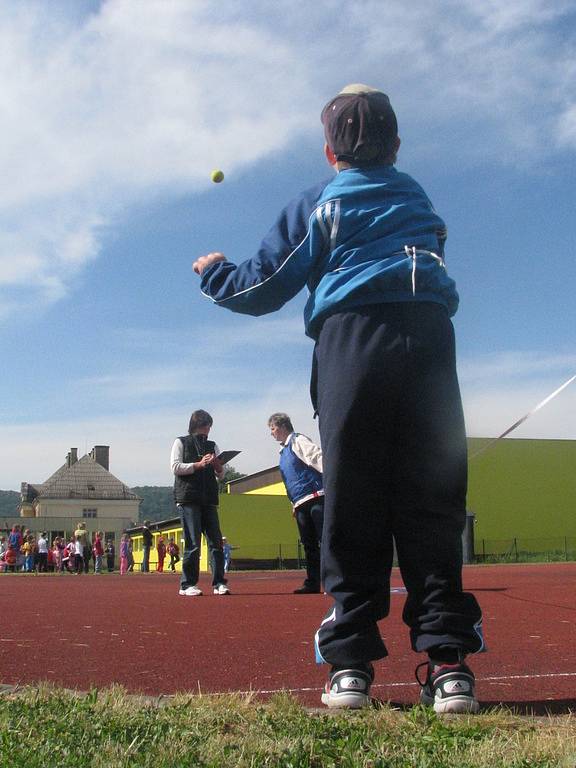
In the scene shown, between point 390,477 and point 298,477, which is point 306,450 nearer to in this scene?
point 298,477

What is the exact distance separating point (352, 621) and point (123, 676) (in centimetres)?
100

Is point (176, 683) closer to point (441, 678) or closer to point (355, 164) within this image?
point (441, 678)

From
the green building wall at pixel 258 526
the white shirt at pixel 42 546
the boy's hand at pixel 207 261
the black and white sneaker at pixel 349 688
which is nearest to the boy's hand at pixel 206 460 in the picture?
the boy's hand at pixel 207 261

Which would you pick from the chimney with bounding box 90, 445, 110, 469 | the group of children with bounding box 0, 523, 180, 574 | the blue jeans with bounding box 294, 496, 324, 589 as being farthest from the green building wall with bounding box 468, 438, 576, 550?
the chimney with bounding box 90, 445, 110, 469

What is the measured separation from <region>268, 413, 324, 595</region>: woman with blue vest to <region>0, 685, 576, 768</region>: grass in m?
7.17

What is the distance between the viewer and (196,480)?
933 centimetres

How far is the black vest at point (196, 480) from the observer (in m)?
9.30

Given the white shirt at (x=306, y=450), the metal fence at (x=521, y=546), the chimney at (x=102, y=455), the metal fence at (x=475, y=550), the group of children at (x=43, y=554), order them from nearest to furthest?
the white shirt at (x=306, y=450) < the group of children at (x=43, y=554) < the metal fence at (x=521, y=546) < the metal fence at (x=475, y=550) < the chimney at (x=102, y=455)

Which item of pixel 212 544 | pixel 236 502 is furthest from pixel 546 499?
pixel 212 544

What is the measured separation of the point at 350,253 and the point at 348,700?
4.85ft

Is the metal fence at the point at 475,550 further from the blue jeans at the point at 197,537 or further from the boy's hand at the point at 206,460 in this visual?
the boy's hand at the point at 206,460

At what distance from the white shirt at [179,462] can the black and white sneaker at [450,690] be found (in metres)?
6.51

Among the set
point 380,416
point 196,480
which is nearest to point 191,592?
point 196,480

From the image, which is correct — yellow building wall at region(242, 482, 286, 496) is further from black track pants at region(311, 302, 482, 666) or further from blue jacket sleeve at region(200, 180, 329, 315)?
black track pants at region(311, 302, 482, 666)
